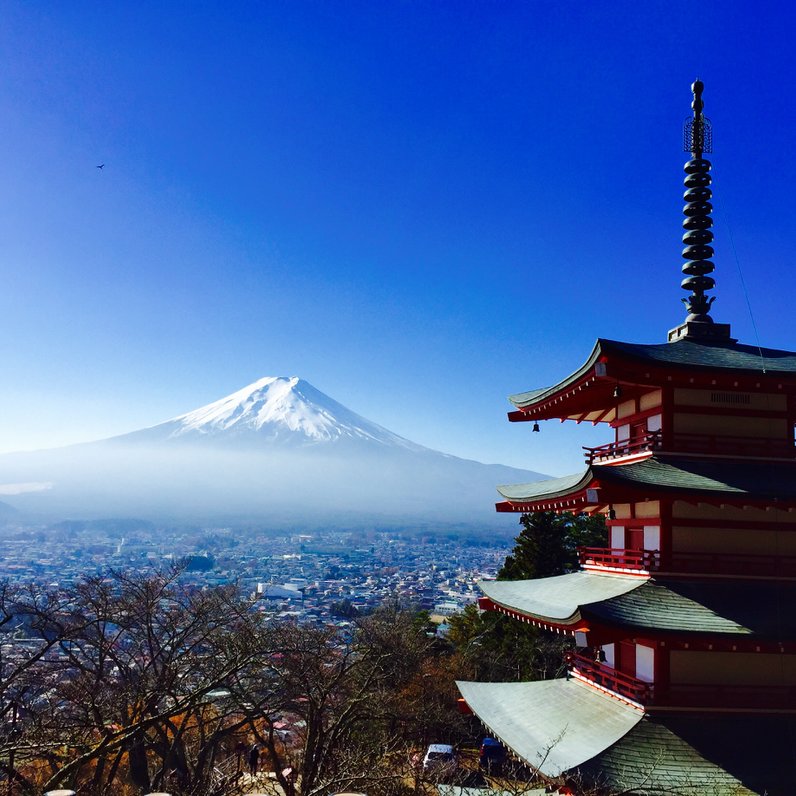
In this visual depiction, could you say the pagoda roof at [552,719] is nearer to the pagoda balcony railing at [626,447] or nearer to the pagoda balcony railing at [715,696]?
the pagoda balcony railing at [715,696]

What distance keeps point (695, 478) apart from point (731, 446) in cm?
124

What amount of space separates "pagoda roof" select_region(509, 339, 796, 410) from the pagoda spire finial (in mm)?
653

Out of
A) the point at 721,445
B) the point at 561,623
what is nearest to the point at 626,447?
the point at 721,445

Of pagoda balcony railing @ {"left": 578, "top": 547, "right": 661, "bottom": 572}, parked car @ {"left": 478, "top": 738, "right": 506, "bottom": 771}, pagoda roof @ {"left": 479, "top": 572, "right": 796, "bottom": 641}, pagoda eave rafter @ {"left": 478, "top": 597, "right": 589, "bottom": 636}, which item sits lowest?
parked car @ {"left": 478, "top": 738, "right": 506, "bottom": 771}

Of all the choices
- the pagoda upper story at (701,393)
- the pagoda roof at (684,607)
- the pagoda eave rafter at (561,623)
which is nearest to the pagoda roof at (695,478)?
the pagoda upper story at (701,393)

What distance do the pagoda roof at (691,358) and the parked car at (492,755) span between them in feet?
38.6

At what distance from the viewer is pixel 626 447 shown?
12109 millimetres

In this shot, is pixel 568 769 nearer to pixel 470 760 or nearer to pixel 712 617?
pixel 712 617

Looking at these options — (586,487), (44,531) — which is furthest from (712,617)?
(44,531)

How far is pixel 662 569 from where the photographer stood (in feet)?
36.0

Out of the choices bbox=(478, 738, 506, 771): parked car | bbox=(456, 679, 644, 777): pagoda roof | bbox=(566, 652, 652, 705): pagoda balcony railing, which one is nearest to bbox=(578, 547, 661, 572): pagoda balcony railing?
bbox=(566, 652, 652, 705): pagoda balcony railing

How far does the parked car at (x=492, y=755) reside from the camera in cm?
1925

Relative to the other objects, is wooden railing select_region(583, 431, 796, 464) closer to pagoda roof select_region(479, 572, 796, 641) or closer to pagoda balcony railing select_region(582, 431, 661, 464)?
pagoda balcony railing select_region(582, 431, 661, 464)

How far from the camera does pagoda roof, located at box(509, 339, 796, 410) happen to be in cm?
1086
